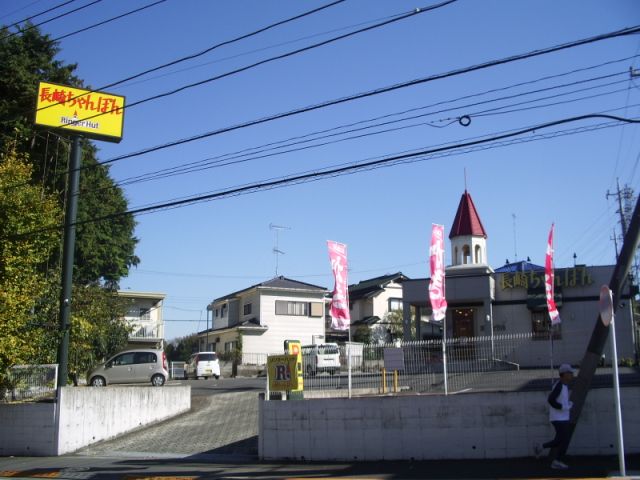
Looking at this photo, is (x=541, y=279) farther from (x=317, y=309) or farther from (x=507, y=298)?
(x=317, y=309)

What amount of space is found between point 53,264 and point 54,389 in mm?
12761

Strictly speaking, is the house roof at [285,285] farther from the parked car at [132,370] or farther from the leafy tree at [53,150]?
the parked car at [132,370]

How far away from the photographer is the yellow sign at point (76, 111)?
20.9 metres

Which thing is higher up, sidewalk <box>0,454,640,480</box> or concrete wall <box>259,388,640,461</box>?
concrete wall <box>259,388,640,461</box>

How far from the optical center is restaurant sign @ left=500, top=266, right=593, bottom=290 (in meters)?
28.1

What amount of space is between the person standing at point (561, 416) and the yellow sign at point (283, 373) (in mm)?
5984

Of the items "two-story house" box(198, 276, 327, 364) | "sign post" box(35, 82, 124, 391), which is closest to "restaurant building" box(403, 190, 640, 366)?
"sign post" box(35, 82, 124, 391)

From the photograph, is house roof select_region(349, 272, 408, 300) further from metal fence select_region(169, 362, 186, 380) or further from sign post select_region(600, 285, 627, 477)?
sign post select_region(600, 285, 627, 477)

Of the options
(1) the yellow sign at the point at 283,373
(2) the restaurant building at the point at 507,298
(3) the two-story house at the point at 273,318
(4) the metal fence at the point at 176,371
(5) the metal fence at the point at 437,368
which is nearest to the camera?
(5) the metal fence at the point at 437,368

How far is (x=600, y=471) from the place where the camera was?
10.7 meters

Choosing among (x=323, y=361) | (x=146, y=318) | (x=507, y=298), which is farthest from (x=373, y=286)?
(x=323, y=361)

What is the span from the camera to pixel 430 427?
1316 centimetres

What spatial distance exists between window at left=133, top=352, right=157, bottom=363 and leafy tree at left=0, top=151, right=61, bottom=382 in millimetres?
7419

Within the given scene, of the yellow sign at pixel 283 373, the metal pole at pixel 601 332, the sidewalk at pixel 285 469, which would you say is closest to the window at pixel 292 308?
the sidewalk at pixel 285 469
